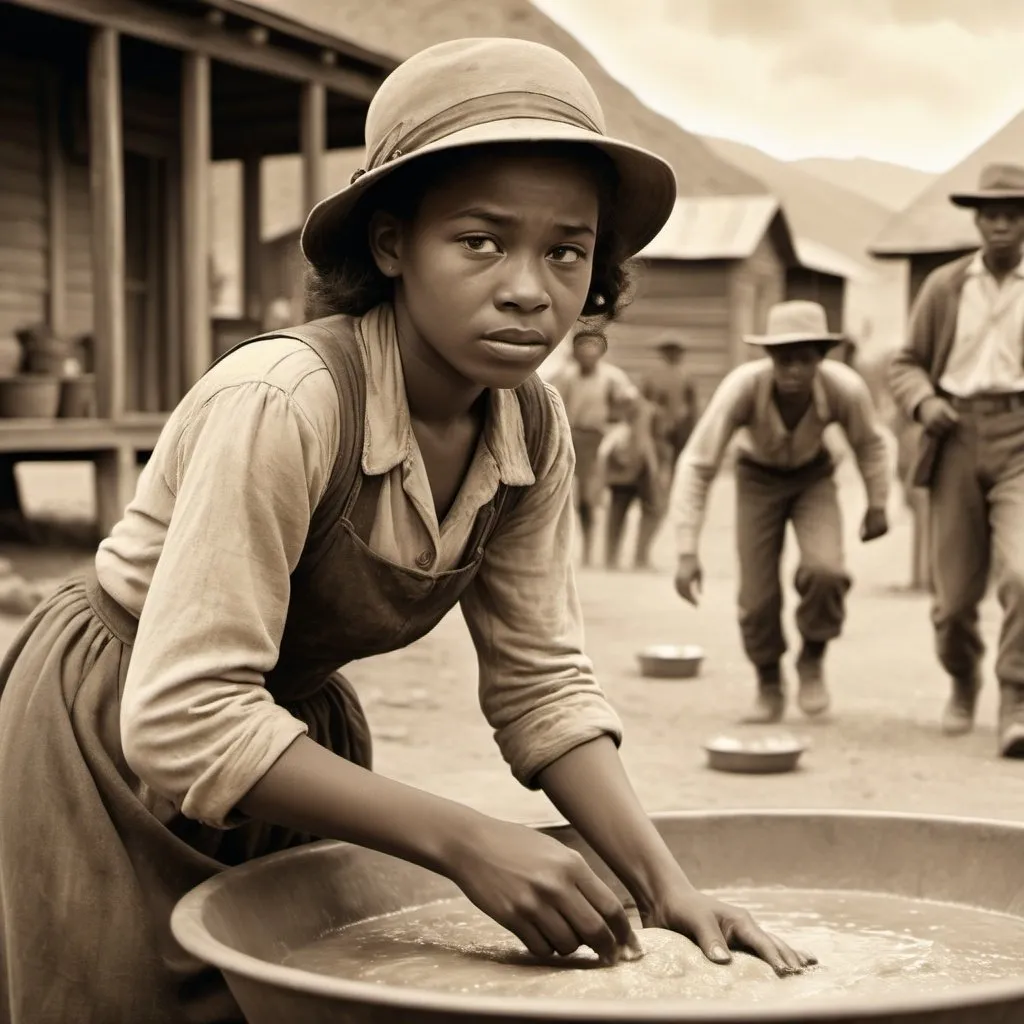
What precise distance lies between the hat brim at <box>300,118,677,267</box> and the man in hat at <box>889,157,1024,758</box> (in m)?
4.60

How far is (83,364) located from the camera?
13125mm

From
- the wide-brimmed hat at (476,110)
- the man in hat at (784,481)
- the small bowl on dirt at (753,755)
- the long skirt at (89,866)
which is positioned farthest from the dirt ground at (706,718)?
the wide-brimmed hat at (476,110)

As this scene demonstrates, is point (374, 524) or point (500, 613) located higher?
point (374, 524)

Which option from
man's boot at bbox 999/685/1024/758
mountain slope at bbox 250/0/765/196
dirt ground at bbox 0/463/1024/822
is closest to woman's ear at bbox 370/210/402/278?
dirt ground at bbox 0/463/1024/822

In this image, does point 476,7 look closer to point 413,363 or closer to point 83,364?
point 83,364

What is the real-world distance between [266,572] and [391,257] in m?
0.46

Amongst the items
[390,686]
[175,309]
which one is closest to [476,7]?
[175,309]

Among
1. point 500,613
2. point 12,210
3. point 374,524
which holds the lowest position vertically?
point 500,613

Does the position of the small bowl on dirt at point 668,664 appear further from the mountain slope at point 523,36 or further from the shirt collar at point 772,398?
the mountain slope at point 523,36

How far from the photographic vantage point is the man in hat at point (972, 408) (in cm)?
671

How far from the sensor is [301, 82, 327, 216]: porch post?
1170 centimetres

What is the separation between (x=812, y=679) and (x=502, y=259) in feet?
19.0

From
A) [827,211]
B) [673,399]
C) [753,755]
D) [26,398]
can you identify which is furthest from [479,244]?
[827,211]

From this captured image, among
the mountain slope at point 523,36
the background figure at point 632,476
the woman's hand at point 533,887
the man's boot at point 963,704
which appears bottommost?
the man's boot at point 963,704
